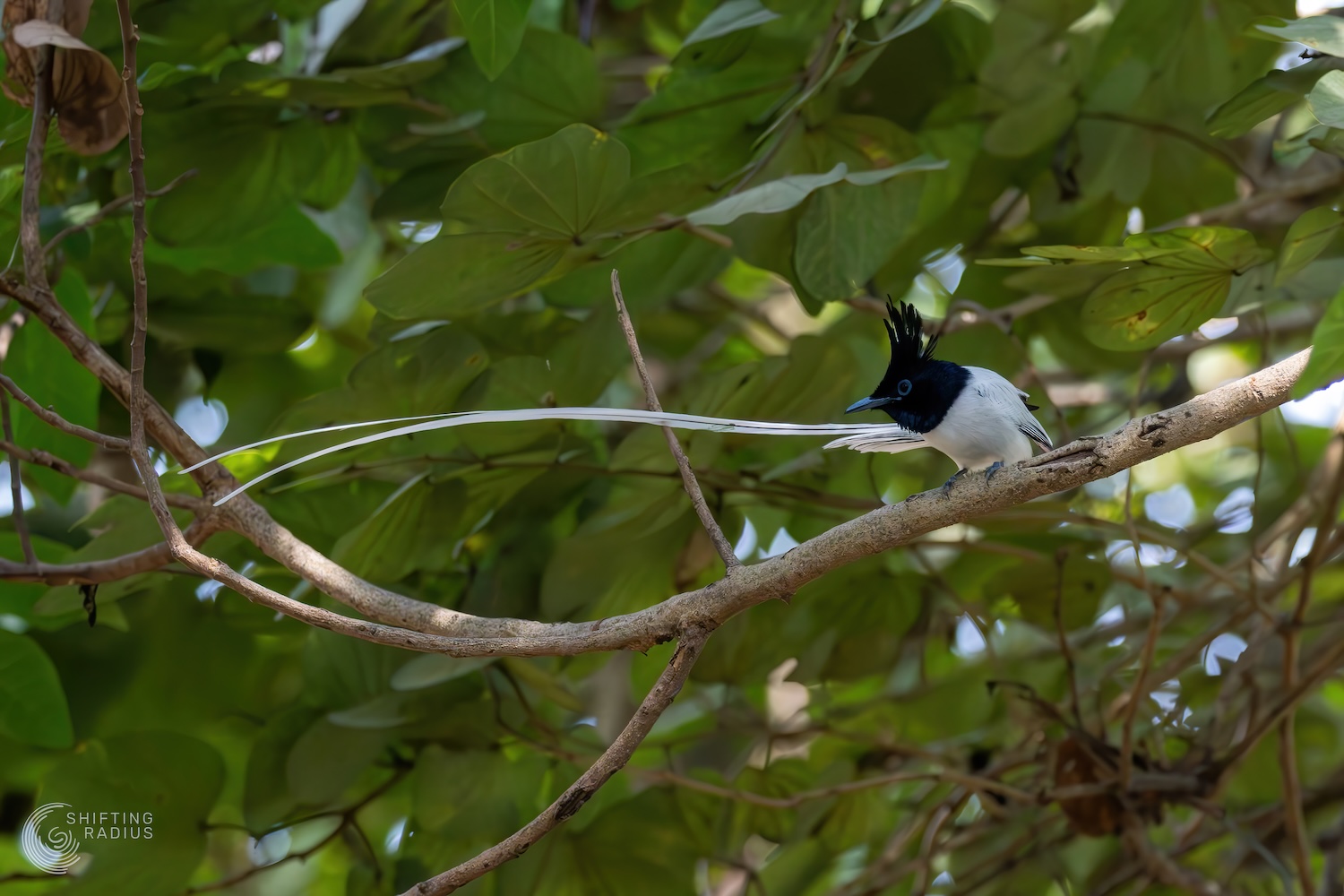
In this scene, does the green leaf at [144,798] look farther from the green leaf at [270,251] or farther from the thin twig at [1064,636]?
the thin twig at [1064,636]

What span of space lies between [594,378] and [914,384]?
37 cm

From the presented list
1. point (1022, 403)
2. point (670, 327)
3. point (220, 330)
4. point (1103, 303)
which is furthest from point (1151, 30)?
point (220, 330)

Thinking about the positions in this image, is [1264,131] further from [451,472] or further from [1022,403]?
[451,472]

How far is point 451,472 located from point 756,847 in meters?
1.49

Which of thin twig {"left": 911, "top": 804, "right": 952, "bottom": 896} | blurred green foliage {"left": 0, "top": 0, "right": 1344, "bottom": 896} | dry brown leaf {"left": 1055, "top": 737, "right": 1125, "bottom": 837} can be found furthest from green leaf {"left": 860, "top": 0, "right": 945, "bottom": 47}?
thin twig {"left": 911, "top": 804, "right": 952, "bottom": 896}

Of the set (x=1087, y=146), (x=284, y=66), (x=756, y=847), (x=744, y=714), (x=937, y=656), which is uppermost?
(x=284, y=66)

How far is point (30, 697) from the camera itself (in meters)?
1.04

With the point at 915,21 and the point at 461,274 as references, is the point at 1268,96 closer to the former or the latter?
the point at 915,21

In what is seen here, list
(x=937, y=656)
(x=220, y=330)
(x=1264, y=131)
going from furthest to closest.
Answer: (x=937, y=656)
(x=1264, y=131)
(x=220, y=330)

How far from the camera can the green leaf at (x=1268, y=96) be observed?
0.84 m

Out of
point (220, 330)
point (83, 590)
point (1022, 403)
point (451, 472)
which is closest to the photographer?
point (1022, 403)

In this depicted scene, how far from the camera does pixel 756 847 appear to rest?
2.25 meters

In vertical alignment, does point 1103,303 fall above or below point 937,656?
above

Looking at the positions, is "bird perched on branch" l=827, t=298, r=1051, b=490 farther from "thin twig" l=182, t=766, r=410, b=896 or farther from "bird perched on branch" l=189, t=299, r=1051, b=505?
"thin twig" l=182, t=766, r=410, b=896
